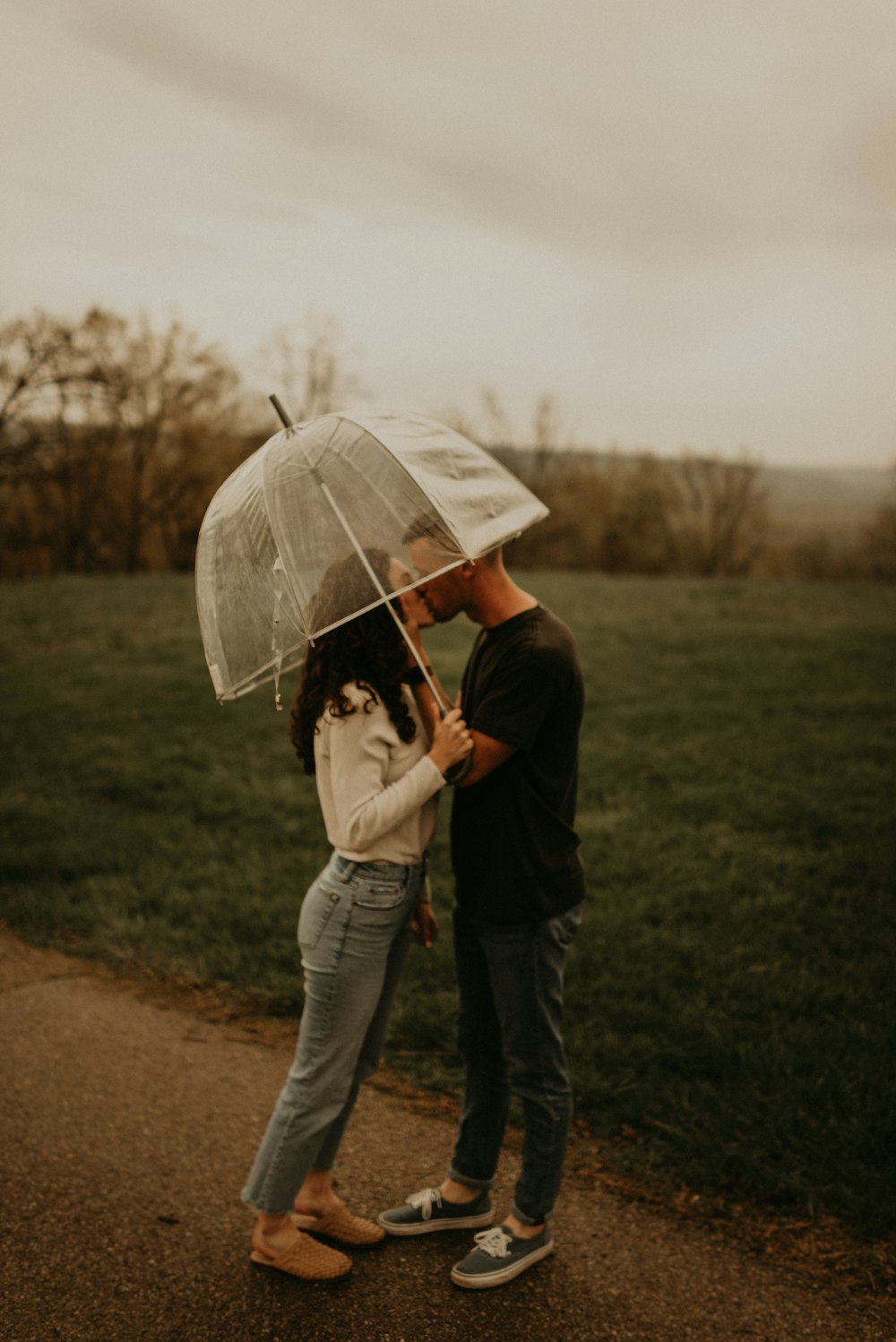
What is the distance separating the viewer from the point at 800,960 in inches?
194

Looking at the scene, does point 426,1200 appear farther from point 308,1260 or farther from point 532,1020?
point 532,1020

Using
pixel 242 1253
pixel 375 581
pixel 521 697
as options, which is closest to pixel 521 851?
pixel 521 697

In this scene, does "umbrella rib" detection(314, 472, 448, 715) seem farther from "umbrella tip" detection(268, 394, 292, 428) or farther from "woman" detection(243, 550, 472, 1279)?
"umbrella tip" detection(268, 394, 292, 428)

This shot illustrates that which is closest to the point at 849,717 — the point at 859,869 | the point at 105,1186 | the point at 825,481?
the point at 859,869

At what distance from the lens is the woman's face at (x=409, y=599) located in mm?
2697

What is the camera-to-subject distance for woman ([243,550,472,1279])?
275 centimetres

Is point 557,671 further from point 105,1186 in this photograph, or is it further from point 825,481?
point 825,481

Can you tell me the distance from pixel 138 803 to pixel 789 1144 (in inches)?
216

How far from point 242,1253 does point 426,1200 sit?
1.99ft

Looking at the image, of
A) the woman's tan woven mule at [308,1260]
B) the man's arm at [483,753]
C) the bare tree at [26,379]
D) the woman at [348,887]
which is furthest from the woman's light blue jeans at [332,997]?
the bare tree at [26,379]

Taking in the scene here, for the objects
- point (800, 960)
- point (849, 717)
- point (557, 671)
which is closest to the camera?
point (557, 671)

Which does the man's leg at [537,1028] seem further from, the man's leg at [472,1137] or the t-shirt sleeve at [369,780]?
the t-shirt sleeve at [369,780]

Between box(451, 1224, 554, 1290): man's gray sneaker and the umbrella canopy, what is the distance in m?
1.87

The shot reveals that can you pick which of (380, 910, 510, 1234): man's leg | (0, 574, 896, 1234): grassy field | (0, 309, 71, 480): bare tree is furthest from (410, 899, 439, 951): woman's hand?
(0, 309, 71, 480): bare tree
